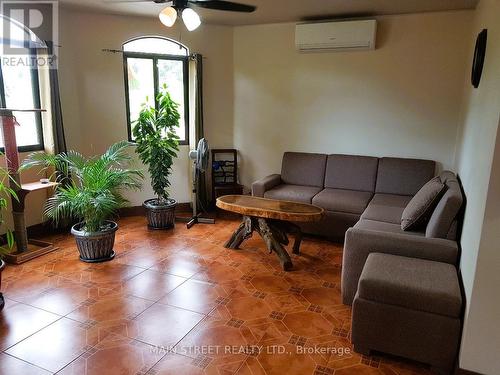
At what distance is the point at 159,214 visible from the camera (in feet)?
14.6

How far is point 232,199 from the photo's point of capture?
3863 mm

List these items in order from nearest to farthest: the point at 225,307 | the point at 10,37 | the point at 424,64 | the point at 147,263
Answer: the point at 225,307
the point at 147,263
the point at 10,37
the point at 424,64

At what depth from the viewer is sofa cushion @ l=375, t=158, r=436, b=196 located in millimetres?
4219

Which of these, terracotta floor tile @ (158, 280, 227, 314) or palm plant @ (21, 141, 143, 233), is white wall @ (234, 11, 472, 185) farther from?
terracotta floor tile @ (158, 280, 227, 314)

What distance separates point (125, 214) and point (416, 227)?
3726mm

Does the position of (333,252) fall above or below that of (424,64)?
below

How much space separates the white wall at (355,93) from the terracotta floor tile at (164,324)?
295 cm

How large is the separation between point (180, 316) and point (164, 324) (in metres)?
0.14

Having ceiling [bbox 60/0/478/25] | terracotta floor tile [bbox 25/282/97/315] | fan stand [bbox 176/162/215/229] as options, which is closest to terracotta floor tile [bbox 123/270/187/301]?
terracotta floor tile [bbox 25/282/97/315]

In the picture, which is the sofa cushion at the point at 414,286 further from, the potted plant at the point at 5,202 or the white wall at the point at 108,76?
the white wall at the point at 108,76

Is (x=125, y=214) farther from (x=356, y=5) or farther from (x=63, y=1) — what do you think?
(x=356, y=5)

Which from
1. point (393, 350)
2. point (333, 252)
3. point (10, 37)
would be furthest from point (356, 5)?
point (10, 37)

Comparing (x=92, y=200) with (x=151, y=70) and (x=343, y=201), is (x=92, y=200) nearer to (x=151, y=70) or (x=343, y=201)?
(x=151, y=70)

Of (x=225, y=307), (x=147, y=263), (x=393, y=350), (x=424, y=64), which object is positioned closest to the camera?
(x=393, y=350)
